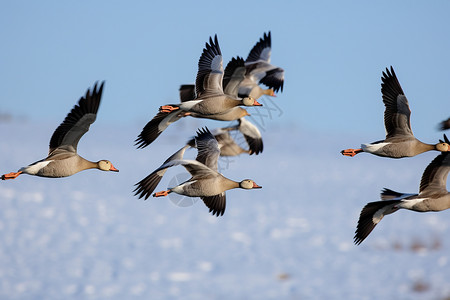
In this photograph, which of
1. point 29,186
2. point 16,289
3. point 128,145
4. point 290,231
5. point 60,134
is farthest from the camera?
point 128,145

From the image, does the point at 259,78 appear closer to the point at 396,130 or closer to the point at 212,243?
the point at 396,130

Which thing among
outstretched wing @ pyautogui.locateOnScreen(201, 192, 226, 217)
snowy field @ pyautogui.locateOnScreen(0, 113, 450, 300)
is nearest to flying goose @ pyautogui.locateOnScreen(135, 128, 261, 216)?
outstretched wing @ pyautogui.locateOnScreen(201, 192, 226, 217)

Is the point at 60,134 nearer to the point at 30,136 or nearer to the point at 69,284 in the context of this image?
the point at 69,284

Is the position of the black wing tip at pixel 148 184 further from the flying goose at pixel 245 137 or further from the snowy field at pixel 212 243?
the snowy field at pixel 212 243

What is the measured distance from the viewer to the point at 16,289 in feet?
104

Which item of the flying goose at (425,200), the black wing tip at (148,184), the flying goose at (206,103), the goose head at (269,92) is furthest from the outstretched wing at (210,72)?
the goose head at (269,92)

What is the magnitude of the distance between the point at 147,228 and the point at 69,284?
10811 millimetres

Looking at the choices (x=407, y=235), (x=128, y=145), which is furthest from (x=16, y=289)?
(x=128, y=145)

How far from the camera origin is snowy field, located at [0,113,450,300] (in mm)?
33219

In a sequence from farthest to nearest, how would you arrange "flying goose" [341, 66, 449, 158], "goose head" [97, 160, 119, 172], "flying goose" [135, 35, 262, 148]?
"flying goose" [135, 35, 262, 148] → "goose head" [97, 160, 119, 172] → "flying goose" [341, 66, 449, 158]

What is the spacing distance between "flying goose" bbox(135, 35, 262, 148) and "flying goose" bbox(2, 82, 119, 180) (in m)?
1.42

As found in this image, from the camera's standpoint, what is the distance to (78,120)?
9.30 meters

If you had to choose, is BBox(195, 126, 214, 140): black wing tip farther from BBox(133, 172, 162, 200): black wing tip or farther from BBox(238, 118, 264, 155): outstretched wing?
BBox(238, 118, 264, 155): outstretched wing

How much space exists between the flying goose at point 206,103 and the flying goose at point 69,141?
142 cm
